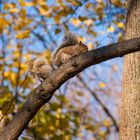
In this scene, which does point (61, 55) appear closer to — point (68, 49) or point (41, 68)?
point (68, 49)

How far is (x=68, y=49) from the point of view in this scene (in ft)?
7.72

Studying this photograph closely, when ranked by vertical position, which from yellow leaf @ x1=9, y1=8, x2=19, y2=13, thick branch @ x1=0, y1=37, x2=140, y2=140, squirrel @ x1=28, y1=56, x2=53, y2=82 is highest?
yellow leaf @ x1=9, y1=8, x2=19, y2=13

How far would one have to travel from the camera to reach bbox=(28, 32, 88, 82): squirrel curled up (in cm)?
231

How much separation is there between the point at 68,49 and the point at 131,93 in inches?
22.9

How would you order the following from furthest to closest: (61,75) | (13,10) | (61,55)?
(13,10) → (61,55) → (61,75)

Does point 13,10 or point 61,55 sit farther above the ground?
point 13,10

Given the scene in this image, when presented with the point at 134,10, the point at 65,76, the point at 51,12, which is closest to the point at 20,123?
the point at 65,76

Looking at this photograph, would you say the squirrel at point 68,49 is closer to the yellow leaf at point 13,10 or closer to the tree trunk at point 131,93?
the tree trunk at point 131,93

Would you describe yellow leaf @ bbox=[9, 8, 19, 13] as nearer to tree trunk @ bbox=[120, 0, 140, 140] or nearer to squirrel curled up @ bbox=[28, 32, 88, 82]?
tree trunk @ bbox=[120, 0, 140, 140]

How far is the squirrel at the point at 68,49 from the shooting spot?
90.8 inches

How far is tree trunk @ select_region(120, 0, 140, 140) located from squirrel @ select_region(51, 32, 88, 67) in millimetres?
502

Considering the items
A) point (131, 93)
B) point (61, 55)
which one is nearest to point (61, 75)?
point (61, 55)

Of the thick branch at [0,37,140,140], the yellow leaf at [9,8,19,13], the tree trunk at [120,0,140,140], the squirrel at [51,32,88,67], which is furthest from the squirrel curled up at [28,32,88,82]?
the yellow leaf at [9,8,19,13]

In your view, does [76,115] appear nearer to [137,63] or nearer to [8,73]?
[8,73]
